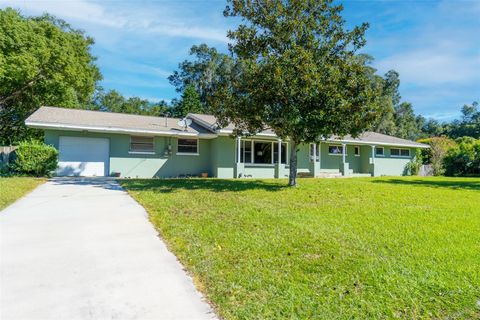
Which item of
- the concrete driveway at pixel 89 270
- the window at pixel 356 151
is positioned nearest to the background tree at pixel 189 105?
the window at pixel 356 151

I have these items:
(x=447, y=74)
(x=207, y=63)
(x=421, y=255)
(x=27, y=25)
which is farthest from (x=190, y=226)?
(x=207, y=63)

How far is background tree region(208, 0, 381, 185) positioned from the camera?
33.5 feet

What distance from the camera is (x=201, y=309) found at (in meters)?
3.09

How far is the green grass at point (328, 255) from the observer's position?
3205 millimetres

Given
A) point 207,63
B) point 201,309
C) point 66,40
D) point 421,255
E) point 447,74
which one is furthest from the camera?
point 207,63

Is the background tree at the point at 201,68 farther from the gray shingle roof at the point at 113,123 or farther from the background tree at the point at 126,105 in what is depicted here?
the gray shingle roof at the point at 113,123

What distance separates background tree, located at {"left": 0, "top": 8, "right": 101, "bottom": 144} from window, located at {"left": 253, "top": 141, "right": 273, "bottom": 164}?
583 inches

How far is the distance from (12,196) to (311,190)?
352 inches

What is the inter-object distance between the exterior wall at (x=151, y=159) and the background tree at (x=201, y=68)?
23824mm

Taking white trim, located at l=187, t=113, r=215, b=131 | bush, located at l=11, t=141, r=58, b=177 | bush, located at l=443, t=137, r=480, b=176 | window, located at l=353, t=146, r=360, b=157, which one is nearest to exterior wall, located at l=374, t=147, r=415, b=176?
window, located at l=353, t=146, r=360, b=157

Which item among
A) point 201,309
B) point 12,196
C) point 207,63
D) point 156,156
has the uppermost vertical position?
point 207,63

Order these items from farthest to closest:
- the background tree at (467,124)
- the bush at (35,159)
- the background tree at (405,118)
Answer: the background tree at (467,124) < the background tree at (405,118) < the bush at (35,159)

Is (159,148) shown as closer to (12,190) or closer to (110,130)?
(110,130)

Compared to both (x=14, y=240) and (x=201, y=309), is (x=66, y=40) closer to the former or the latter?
(x=14, y=240)
